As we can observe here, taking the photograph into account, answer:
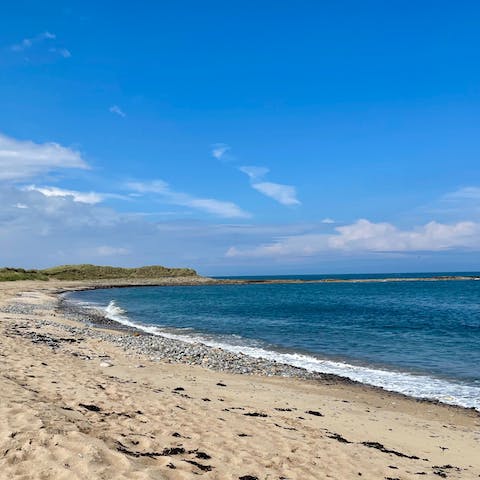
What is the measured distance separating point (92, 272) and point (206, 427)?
157417mm

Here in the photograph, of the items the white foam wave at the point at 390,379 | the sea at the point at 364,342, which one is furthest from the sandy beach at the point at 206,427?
the sea at the point at 364,342

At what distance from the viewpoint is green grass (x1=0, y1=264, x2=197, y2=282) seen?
122 metres

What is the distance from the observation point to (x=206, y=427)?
10.5 meters

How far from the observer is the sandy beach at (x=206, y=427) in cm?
767

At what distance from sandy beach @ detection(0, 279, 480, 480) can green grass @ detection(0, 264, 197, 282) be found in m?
108

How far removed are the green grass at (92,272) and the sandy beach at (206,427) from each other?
108m

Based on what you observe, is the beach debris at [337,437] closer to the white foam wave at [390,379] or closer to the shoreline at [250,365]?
the shoreline at [250,365]

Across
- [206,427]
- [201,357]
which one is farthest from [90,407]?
[201,357]

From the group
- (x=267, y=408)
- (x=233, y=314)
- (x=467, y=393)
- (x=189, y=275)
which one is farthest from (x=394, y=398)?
(x=189, y=275)

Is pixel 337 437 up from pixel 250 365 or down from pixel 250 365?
up

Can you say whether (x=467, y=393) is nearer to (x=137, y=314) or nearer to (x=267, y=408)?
(x=267, y=408)

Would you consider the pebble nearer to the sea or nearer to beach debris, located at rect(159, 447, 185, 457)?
the sea

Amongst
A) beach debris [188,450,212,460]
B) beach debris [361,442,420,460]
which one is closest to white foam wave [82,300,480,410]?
beach debris [361,442,420,460]

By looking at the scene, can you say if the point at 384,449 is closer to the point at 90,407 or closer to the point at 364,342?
the point at 90,407
